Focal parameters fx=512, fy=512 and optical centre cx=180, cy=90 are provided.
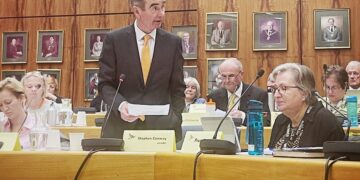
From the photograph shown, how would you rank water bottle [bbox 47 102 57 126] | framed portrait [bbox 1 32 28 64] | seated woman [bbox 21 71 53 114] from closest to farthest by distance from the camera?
seated woman [bbox 21 71 53 114], water bottle [bbox 47 102 57 126], framed portrait [bbox 1 32 28 64]

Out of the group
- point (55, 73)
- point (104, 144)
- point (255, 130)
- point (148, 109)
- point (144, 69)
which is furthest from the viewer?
point (55, 73)

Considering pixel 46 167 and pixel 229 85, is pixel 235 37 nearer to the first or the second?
pixel 229 85

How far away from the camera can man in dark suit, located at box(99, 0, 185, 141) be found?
2.72 m

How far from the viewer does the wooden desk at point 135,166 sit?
145 cm

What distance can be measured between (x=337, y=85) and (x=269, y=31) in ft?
9.58

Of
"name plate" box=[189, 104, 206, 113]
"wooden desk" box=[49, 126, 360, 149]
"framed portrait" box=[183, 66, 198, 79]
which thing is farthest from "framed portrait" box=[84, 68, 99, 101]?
"wooden desk" box=[49, 126, 360, 149]

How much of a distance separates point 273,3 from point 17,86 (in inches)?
197

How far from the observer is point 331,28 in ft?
24.3

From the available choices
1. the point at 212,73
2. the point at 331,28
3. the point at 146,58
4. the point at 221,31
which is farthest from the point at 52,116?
the point at 331,28

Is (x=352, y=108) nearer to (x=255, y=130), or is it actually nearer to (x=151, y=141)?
(x=255, y=130)

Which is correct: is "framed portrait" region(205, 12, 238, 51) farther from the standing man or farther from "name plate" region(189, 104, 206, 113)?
"name plate" region(189, 104, 206, 113)

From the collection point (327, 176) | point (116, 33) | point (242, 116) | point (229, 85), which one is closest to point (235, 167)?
point (327, 176)

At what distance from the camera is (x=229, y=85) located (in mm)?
5367

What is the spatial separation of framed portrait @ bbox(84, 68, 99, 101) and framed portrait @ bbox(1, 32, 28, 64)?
118 cm
